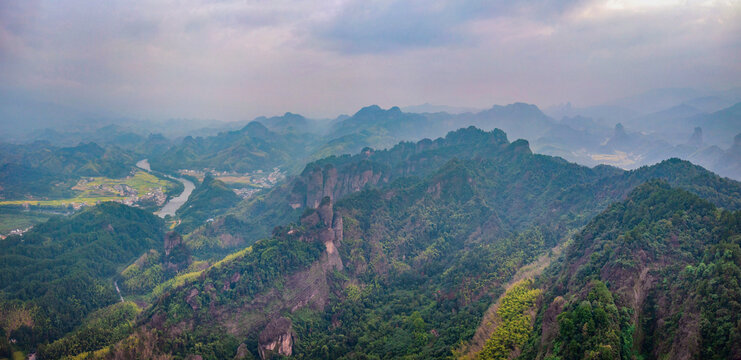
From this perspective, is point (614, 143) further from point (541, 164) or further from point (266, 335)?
point (266, 335)

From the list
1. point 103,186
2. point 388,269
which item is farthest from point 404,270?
point 103,186

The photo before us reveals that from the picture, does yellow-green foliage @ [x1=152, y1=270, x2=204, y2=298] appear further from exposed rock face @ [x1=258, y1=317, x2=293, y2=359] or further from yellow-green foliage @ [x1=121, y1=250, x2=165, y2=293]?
exposed rock face @ [x1=258, y1=317, x2=293, y2=359]

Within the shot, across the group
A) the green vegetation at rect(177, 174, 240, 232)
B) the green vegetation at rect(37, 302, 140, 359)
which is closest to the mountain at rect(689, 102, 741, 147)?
the green vegetation at rect(177, 174, 240, 232)

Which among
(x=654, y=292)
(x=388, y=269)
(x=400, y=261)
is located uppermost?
(x=654, y=292)

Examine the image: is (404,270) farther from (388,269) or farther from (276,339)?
(276,339)

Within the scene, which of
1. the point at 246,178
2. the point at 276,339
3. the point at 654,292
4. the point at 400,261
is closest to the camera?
the point at 654,292

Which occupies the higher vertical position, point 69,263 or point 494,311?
point 494,311

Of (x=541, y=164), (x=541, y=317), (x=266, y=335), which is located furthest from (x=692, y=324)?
(x=541, y=164)
